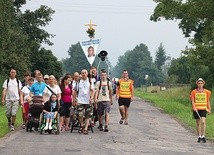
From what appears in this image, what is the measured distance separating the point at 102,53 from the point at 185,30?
3457 cm

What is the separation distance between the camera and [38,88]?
1794cm

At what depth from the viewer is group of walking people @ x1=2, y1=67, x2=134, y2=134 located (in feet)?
57.2

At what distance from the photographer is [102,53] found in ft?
70.0

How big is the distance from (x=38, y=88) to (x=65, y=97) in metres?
0.96

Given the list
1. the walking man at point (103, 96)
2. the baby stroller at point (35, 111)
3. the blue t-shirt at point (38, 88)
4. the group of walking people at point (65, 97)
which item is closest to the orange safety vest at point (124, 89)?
the group of walking people at point (65, 97)

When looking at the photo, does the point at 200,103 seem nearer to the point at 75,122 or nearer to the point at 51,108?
the point at 75,122

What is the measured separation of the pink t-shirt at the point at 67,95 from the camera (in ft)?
59.8

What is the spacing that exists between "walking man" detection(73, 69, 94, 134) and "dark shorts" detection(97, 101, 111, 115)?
2.65 feet

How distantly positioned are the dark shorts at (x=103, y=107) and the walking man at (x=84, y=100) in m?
0.81

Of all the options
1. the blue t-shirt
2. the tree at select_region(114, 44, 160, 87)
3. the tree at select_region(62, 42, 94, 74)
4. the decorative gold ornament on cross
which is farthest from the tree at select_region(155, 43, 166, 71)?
the blue t-shirt

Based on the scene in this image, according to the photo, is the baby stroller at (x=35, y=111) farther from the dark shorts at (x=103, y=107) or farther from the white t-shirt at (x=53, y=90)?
the dark shorts at (x=103, y=107)

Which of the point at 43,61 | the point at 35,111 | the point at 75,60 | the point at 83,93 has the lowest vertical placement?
the point at 35,111

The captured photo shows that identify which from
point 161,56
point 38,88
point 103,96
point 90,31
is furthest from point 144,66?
point 38,88

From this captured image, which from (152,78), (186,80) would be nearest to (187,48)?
(186,80)
